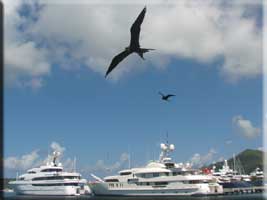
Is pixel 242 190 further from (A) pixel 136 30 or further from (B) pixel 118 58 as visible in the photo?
(A) pixel 136 30

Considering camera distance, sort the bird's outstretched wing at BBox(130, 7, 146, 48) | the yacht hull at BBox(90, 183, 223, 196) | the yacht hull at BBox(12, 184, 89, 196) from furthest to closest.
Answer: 1. the yacht hull at BBox(12, 184, 89, 196)
2. the yacht hull at BBox(90, 183, 223, 196)
3. the bird's outstretched wing at BBox(130, 7, 146, 48)

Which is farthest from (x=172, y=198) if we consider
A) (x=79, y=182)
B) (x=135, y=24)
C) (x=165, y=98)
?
(x=135, y=24)

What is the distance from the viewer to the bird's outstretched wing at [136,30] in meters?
8.62

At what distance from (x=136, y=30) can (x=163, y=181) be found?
5025 centimetres

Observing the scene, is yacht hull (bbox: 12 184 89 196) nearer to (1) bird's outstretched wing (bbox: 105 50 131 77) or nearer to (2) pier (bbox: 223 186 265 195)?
(2) pier (bbox: 223 186 265 195)

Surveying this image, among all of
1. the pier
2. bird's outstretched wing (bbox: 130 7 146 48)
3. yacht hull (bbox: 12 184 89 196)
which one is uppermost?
bird's outstretched wing (bbox: 130 7 146 48)

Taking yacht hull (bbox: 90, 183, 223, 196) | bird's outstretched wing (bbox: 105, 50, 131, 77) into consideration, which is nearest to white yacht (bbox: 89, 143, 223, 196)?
yacht hull (bbox: 90, 183, 223, 196)

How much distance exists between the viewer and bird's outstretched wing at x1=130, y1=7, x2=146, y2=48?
862cm

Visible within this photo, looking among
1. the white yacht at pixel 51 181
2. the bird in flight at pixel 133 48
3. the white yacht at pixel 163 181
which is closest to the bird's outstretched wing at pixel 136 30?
the bird in flight at pixel 133 48

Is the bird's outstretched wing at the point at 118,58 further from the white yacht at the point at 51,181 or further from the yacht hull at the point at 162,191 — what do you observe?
the white yacht at the point at 51,181

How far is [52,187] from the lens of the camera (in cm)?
6519

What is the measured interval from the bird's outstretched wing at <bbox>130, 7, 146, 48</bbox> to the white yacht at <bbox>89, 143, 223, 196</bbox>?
4891cm

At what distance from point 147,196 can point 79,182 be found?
13.0 metres

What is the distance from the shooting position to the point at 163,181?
191ft
